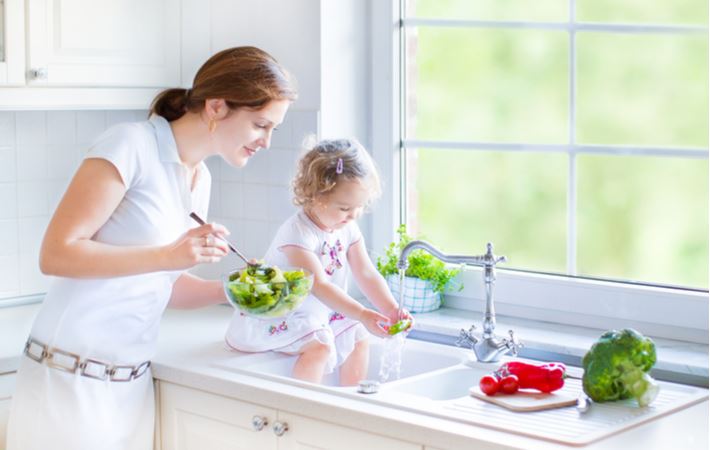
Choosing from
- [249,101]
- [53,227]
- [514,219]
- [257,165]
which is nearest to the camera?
[53,227]

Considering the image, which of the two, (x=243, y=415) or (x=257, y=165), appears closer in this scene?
(x=243, y=415)

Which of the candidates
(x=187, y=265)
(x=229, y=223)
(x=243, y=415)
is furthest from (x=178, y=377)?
(x=229, y=223)

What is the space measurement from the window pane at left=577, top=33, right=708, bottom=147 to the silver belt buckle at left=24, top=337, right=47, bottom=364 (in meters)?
1.36

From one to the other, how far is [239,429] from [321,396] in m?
0.25

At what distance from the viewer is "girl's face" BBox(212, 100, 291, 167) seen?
2.37 meters

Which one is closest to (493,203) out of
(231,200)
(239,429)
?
(231,200)

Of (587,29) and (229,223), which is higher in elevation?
(587,29)

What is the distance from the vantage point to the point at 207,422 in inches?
95.8

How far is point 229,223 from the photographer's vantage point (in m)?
3.23

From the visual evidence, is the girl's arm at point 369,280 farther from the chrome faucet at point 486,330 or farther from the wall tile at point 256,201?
the wall tile at point 256,201

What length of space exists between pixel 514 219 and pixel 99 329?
113 centimetres

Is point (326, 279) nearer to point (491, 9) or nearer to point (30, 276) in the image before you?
point (491, 9)

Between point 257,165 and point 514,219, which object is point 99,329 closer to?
point 257,165

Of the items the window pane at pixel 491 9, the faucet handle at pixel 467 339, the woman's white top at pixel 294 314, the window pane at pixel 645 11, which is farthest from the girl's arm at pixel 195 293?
the window pane at pixel 645 11
